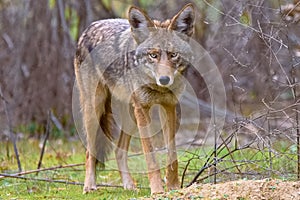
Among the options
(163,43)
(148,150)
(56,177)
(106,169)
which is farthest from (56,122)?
(163,43)

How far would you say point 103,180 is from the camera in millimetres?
8766

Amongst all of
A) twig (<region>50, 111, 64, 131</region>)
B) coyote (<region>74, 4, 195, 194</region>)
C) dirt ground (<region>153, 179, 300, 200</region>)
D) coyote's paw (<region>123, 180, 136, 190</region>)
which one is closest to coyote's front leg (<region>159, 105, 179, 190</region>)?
coyote (<region>74, 4, 195, 194</region>)

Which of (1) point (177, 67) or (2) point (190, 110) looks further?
(2) point (190, 110)

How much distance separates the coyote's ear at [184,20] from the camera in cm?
714

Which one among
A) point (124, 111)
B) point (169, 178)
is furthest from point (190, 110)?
point (169, 178)

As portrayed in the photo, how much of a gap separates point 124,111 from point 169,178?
1422 mm

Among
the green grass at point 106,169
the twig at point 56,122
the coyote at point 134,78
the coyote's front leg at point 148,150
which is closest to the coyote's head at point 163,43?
the coyote at point 134,78

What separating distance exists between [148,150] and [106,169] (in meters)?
2.17

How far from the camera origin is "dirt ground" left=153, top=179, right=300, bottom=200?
17.7 ft

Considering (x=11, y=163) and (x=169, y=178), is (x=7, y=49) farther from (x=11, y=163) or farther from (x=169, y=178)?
(x=169, y=178)

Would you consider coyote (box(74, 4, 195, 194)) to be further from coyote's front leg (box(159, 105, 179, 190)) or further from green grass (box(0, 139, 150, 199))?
green grass (box(0, 139, 150, 199))

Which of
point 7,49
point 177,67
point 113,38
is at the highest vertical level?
point 7,49

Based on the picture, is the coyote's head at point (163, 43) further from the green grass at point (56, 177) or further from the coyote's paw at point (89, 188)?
the coyote's paw at point (89, 188)

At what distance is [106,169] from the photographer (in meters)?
9.17
